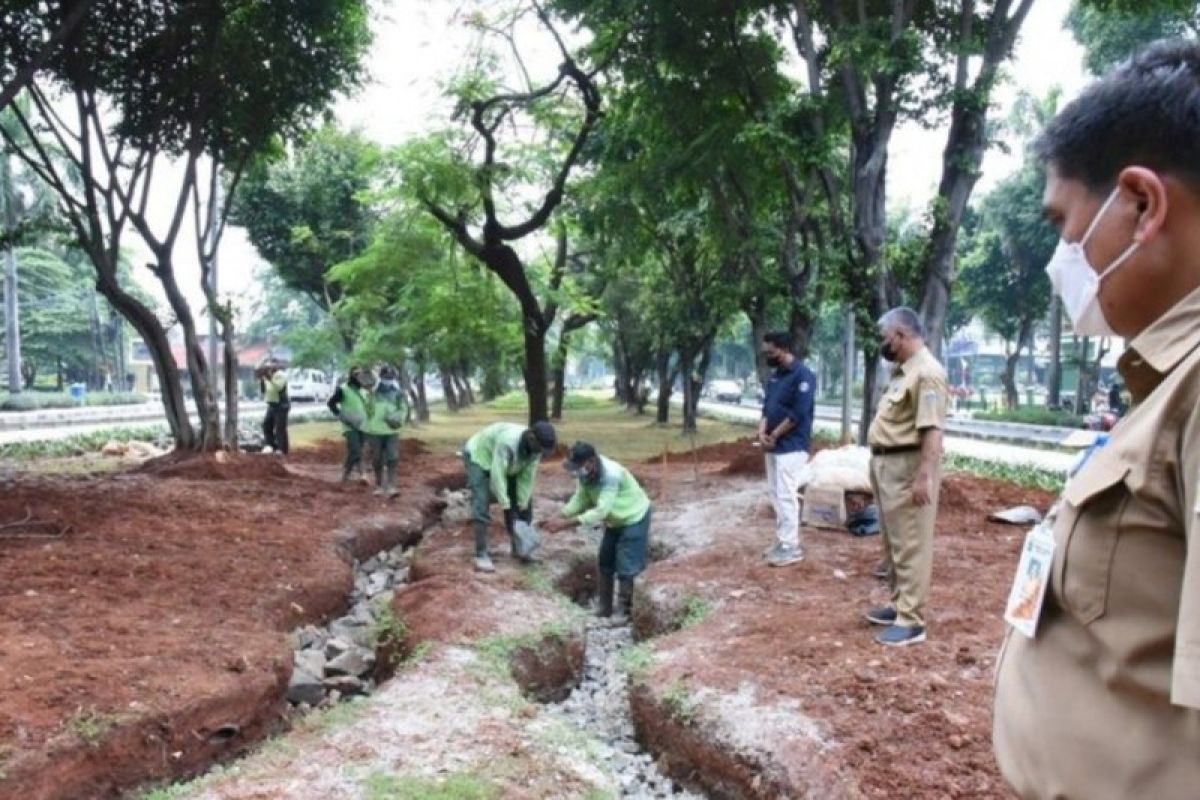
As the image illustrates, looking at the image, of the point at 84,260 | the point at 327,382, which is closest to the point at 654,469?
the point at 327,382

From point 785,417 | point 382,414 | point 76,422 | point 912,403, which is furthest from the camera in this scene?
point 76,422

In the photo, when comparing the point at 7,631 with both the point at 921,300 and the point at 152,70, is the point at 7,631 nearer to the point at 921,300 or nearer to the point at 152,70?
the point at 921,300

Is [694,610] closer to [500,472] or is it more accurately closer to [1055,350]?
[500,472]

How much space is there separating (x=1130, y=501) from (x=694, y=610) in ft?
17.8

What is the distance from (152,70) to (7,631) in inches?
385

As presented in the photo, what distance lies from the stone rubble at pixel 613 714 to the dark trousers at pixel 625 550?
17.3 inches

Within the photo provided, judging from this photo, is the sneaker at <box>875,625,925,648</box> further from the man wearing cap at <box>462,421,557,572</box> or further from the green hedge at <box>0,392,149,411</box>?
the green hedge at <box>0,392,149,411</box>

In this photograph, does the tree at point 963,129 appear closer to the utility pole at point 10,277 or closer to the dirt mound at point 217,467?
the dirt mound at point 217,467

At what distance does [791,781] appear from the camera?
3.68m

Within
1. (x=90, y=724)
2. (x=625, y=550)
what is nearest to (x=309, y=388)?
(x=625, y=550)

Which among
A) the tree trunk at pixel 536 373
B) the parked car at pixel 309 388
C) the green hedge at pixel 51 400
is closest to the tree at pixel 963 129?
the tree trunk at pixel 536 373

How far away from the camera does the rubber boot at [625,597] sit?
287 inches

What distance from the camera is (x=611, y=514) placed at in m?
6.94

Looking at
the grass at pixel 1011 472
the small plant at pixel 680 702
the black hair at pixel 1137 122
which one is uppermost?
the black hair at pixel 1137 122
